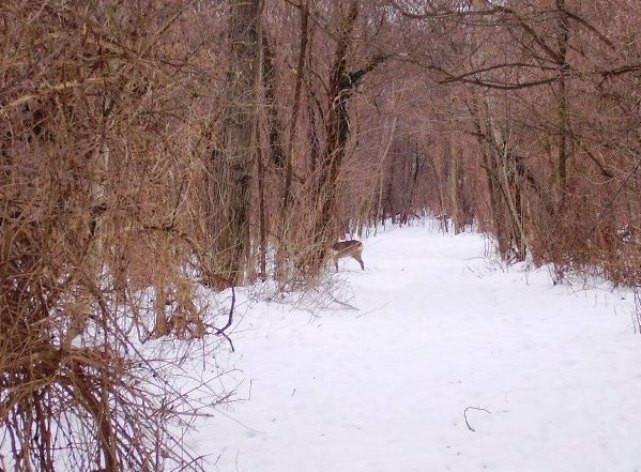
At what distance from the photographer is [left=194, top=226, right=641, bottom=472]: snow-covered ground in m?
4.35

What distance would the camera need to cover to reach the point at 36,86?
2498mm

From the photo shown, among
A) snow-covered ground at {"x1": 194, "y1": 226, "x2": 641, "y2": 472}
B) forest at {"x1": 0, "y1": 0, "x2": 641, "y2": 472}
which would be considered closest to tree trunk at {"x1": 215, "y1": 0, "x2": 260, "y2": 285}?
forest at {"x1": 0, "y1": 0, "x2": 641, "y2": 472}

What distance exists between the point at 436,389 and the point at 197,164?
10.6 ft

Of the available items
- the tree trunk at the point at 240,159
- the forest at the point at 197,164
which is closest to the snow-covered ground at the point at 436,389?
the forest at the point at 197,164

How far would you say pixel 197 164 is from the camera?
3.45 m

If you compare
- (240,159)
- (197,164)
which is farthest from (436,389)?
(240,159)

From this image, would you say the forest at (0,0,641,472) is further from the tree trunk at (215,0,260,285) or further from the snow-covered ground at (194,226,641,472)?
the snow-covered ground at (194,226,641,472)

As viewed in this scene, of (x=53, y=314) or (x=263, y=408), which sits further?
(x=263, y=408)

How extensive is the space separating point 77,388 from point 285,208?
8.27 m

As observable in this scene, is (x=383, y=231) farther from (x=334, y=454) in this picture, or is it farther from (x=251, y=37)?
(x=334, y=454)

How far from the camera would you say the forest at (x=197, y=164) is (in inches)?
102

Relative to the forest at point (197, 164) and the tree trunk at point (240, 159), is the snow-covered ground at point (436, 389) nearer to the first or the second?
the forest at point (197, 164)

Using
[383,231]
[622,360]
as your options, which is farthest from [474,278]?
[383,231]

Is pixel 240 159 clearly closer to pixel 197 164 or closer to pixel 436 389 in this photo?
pixel 436 389
